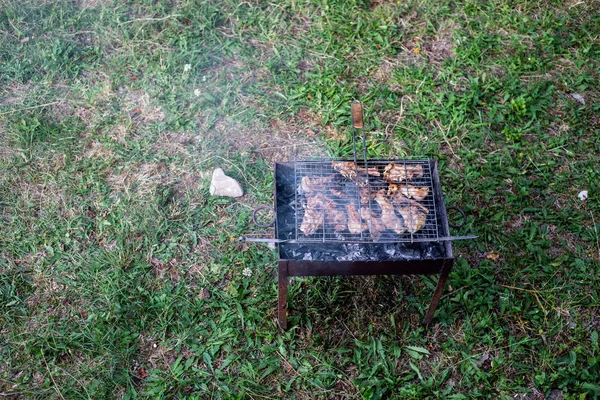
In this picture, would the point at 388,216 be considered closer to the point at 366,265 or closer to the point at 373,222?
the point at 373,222

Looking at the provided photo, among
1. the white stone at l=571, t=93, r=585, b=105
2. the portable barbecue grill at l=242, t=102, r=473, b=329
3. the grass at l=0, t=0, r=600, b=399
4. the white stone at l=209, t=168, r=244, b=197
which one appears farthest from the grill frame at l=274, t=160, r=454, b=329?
the white stone at l=571, t=93, r=585, b=105

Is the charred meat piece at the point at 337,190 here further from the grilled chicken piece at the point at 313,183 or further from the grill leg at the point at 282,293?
the grill leg at the point at 282,293

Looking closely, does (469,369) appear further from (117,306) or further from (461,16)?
(461,16)

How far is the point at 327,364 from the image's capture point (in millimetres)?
3246

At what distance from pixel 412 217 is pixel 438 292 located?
520mm

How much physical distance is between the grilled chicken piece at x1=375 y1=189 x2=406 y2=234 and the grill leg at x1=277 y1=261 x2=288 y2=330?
2.15 ft

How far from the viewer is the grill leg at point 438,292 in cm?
290

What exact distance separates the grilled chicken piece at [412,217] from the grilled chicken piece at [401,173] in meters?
0.19

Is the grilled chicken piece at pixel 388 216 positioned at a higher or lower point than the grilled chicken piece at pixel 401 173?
lower

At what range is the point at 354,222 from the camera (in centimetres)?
298

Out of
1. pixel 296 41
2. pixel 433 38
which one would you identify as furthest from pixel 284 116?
pixel 433 38

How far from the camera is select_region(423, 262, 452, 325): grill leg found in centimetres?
290

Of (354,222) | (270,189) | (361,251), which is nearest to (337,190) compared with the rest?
(354,222)

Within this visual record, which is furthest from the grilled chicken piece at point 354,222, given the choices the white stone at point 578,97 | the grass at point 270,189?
the white stone at point 578,97
